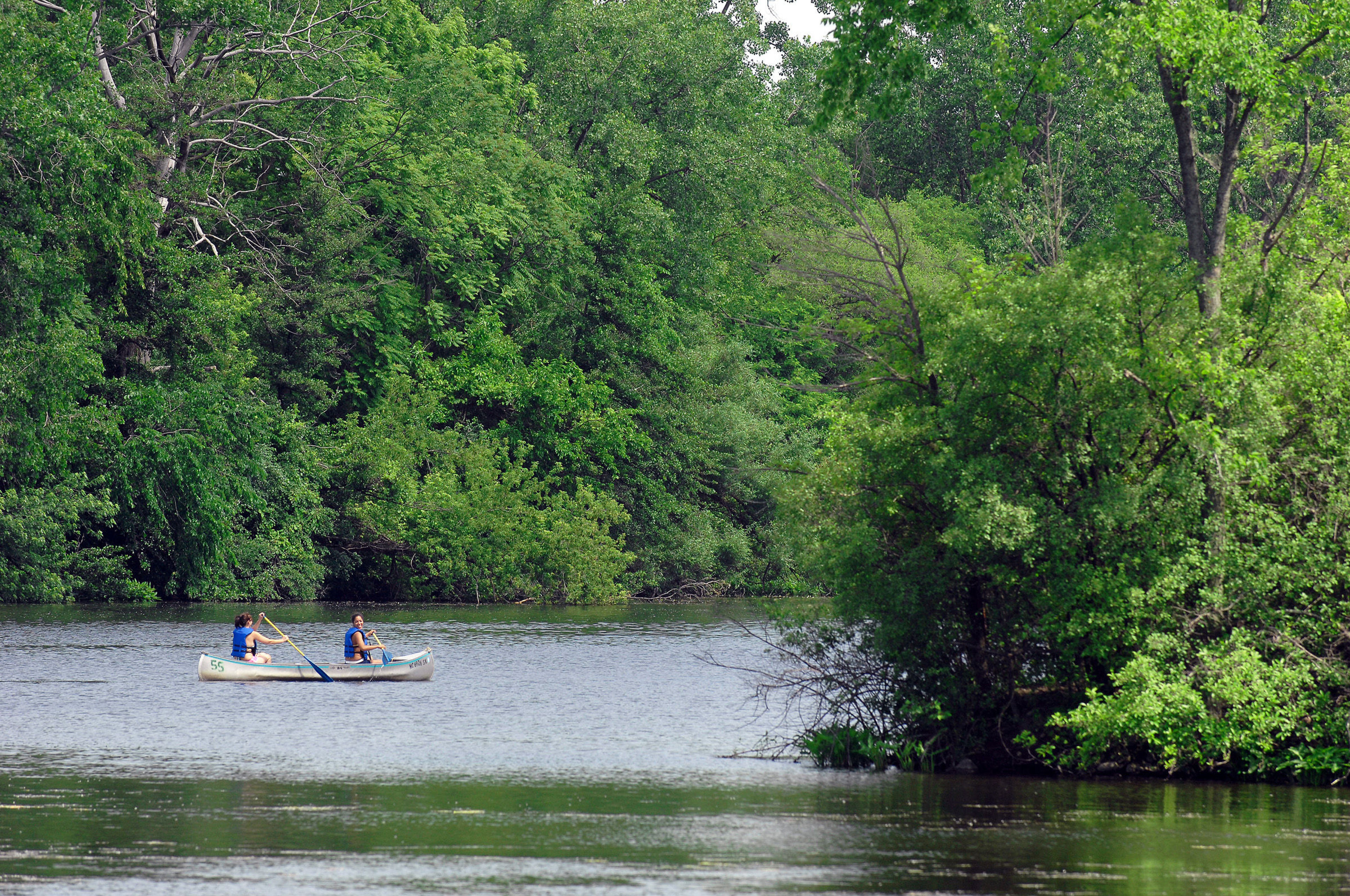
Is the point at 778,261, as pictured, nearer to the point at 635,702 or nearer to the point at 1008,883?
the point at 635,702

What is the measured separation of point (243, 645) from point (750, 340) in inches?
1619

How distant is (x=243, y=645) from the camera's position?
2862 cm

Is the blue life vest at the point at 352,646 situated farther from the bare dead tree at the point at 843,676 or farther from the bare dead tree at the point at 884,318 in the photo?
the bare dead tree at the point at 884,318

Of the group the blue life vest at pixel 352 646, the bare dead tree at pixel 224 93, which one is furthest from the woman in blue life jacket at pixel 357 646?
the bare dead tree at pixel 224 93

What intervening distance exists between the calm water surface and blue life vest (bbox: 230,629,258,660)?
1380 mm

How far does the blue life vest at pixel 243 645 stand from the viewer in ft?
93.8

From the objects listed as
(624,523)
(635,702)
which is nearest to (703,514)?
(624,523)

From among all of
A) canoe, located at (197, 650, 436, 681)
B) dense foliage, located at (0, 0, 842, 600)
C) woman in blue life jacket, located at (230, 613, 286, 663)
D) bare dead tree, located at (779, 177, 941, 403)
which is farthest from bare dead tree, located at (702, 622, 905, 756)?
dense foliage, located at (0, 0, 842, 600)

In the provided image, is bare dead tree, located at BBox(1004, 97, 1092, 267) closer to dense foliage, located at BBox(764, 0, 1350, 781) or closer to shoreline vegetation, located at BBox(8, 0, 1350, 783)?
shoreline vegetation, located at BBox(8, 0, 1350, 783)

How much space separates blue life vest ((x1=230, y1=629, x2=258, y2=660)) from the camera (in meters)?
28.6

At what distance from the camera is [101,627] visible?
1405 inches

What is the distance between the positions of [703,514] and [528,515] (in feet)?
27.7

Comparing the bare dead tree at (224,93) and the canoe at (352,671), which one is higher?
the bare dead tree at (224,93)

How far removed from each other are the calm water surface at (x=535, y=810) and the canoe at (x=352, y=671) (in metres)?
0.65
